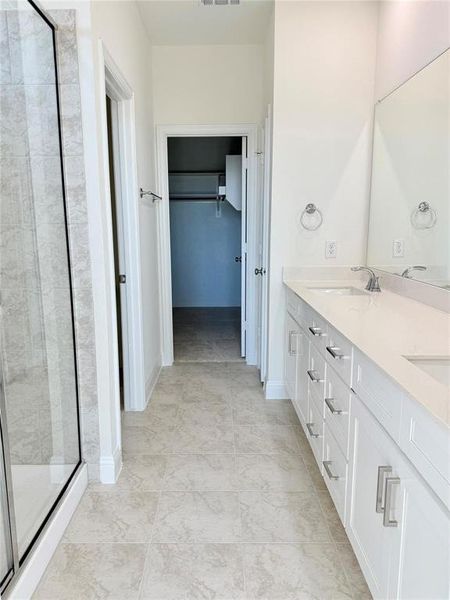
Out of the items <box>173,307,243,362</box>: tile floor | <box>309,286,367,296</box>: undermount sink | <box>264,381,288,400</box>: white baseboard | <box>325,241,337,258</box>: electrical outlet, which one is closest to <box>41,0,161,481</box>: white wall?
<box>264,381,288,400</box>: white baseboard

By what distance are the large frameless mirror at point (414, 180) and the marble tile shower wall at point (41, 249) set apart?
174cm

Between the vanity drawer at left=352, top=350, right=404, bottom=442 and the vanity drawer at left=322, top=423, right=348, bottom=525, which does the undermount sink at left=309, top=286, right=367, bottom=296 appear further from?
the vanity drawer at left=352, top=350, right=404, bottom=442

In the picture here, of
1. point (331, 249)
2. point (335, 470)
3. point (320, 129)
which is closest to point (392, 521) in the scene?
point (335, 470)

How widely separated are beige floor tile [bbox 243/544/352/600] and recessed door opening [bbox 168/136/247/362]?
383 cm

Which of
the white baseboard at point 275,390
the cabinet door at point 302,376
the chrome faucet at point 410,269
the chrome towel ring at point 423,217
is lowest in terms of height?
the white baseboard at point 275,390

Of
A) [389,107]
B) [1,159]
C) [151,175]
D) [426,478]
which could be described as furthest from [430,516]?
[151,175]

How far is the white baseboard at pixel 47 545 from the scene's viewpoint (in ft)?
4.83

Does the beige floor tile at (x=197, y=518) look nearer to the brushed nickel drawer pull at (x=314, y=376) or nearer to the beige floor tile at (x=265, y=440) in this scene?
the beige floor tile at (x=265, y=440)

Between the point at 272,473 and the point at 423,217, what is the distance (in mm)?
1607

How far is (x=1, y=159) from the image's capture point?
177cm

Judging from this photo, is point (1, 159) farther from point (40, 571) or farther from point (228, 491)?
point (228, 491)

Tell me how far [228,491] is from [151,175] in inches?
98.6

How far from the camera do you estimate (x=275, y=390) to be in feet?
10.5

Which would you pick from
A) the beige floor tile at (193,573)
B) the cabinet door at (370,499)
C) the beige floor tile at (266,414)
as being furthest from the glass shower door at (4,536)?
the beige floor tile at (266,414)
